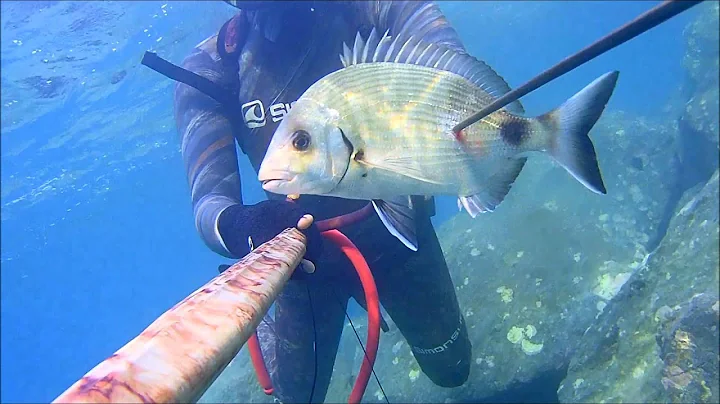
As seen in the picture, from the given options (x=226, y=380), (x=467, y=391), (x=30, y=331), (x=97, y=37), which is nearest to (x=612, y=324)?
(x=467, y=391)

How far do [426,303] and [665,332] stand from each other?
1.99 metres

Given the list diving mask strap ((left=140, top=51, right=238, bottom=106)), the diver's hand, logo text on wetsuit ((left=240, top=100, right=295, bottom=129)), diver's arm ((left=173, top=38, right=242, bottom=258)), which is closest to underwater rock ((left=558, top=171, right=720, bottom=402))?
the diver's hand

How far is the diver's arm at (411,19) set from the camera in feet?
9.35

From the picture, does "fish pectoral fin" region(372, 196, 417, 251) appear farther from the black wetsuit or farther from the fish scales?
the black wetsuit

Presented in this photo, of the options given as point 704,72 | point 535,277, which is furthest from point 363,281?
point 704,72

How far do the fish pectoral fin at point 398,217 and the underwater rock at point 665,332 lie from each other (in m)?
2.97

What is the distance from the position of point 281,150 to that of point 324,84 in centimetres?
31

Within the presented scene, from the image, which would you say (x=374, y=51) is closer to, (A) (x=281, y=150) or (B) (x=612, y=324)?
(A) (x=281, y=150)

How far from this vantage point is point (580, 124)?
152 cm

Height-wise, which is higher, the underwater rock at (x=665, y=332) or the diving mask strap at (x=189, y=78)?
the diving mask strap at (x=189, y=78)

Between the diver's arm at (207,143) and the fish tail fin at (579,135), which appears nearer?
the fish tail fin at (579,135)

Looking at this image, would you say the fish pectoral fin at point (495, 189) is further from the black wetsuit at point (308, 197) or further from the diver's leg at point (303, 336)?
the diver's leg at point (303, 336)

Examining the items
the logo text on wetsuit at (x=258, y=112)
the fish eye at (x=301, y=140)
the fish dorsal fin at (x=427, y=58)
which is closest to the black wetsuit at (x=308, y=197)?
the logo text on wetsuit at (x=258, y=112)

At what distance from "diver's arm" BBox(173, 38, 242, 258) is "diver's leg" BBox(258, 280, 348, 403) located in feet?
3.20
